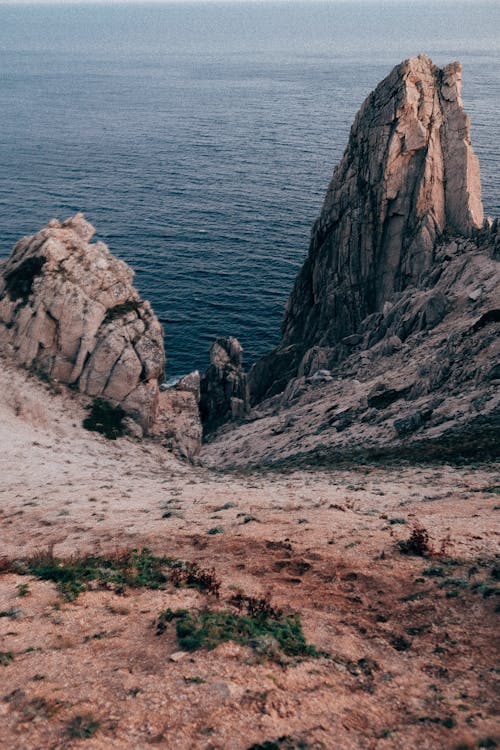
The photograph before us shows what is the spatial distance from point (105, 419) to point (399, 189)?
1550 inches

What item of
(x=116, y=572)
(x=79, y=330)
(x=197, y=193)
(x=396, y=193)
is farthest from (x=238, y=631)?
(x=197, y=193)

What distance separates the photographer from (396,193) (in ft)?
202

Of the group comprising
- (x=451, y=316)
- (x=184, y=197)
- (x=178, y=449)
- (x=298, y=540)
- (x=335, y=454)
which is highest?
(x=184, y=197)

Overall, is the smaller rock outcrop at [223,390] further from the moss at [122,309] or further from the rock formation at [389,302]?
the moss at [122,309]

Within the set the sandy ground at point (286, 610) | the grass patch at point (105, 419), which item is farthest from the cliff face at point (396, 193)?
the sandy ground at point (286, 610)

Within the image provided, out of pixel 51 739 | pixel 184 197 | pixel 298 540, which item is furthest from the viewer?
pixel 184 197

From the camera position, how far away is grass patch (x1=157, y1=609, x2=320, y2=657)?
15.4 metres

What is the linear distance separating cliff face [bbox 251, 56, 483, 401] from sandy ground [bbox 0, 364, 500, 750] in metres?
37.5

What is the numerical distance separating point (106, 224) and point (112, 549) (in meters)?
97.3

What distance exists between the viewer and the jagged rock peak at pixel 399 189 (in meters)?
60.2

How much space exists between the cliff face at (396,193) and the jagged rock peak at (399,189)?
10cm

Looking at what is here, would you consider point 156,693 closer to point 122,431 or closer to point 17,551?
point 17,551

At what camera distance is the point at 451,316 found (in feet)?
159

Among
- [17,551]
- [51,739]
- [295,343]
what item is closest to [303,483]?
[17,551]
